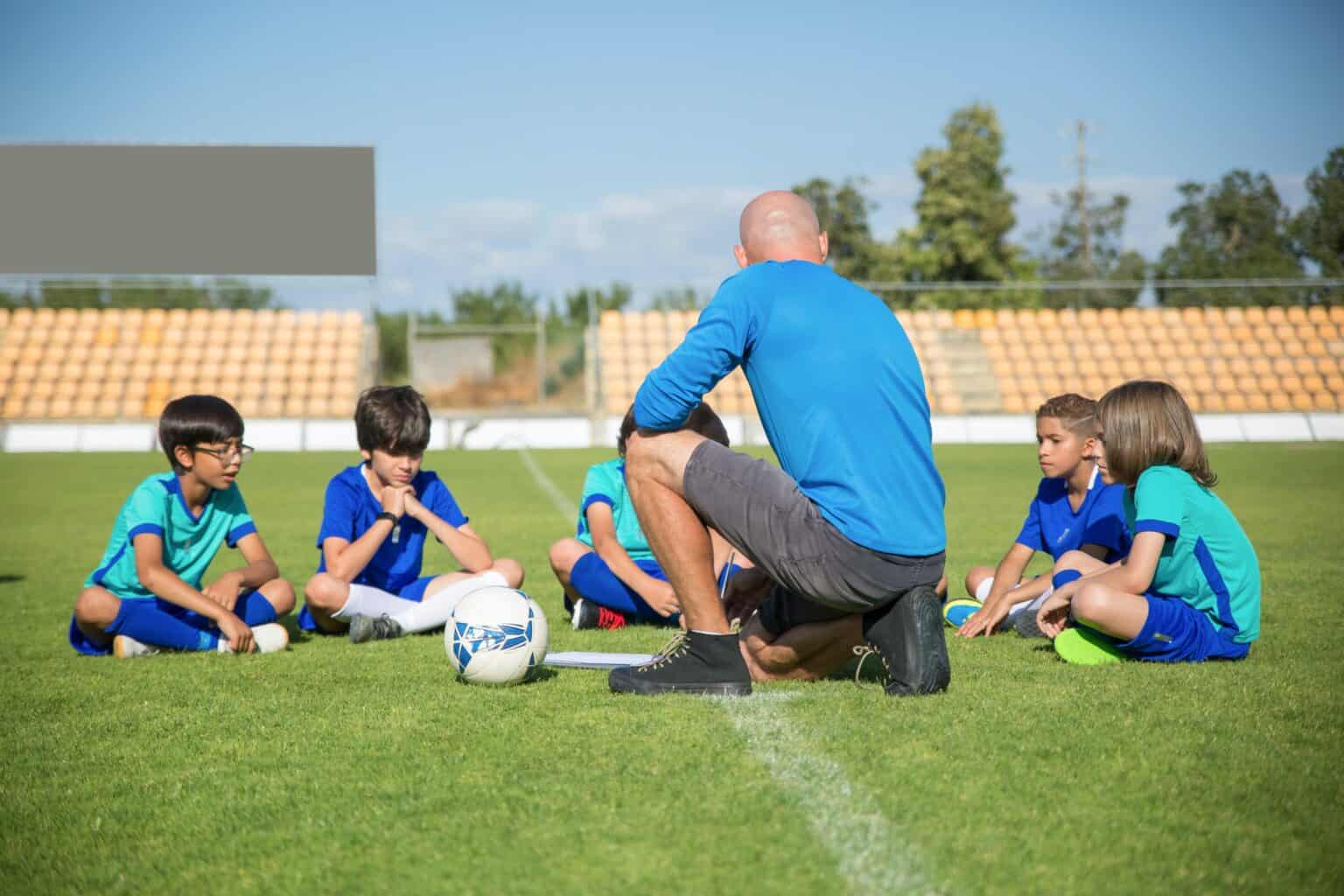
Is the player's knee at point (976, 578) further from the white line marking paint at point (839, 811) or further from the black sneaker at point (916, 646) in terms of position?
the white line marking paint at point (839, 811)

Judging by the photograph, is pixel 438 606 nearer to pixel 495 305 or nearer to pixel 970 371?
pixel 970 371

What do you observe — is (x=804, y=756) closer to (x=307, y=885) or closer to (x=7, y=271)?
(x=307, y=885)

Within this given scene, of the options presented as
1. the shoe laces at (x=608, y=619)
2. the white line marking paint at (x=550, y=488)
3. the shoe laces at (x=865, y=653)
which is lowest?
the white line marking paint at (x=550, y=488)

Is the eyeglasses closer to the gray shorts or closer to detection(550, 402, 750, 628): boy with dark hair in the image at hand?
detection(550, 402, 750, 628): boy with dark hair

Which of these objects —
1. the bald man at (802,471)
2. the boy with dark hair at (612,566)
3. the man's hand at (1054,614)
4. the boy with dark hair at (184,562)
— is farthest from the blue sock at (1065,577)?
the boy with dark hair at (184,562)

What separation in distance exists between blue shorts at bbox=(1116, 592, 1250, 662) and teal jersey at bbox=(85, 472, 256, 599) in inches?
155

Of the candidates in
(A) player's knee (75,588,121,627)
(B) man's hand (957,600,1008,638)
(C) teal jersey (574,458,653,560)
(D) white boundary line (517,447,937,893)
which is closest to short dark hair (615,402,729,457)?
(C) teal jersey (574,458,653,560)

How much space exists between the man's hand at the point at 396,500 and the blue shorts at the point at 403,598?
19.3 inches

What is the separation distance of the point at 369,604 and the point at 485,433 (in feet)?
62.5

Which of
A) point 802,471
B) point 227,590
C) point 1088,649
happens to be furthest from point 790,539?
point 227,590

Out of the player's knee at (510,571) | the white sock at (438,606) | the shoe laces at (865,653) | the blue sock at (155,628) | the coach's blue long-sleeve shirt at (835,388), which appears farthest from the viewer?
the player's knee at (510,571)

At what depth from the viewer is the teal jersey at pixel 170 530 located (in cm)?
518

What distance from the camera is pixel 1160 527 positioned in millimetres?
4363

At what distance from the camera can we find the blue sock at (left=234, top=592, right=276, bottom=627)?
5590 millimetres
